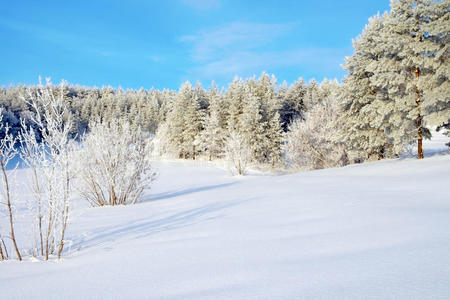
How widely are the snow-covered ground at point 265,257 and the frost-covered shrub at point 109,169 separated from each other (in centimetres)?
368

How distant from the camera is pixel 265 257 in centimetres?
300

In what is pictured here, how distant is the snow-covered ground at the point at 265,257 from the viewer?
7.00ft

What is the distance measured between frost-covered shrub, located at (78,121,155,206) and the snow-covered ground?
3682mm

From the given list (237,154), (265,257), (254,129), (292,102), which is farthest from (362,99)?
(292,102)

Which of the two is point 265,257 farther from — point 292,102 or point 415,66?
point 292,102

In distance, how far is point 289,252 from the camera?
10.1 feet

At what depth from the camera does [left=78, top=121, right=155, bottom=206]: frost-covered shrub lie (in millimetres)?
9539

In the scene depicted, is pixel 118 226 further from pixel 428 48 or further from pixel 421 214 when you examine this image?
pixel 428 48

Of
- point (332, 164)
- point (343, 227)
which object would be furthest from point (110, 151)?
point (332, 164)

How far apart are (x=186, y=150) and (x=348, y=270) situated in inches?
1584

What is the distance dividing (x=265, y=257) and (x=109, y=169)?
783 cm

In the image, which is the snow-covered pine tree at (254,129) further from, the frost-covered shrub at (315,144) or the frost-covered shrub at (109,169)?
the frost-covered shrub at (109,169)

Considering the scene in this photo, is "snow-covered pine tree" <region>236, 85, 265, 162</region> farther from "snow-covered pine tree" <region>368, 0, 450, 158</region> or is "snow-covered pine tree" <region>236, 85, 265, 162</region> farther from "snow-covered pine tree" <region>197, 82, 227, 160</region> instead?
"snow-covered pine tree" <region>368, 0, 450, 158</region>

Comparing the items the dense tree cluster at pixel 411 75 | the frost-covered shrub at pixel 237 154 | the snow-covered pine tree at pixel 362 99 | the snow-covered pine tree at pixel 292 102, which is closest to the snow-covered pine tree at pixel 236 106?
the snow-covered pine tree at pixel 292 102
